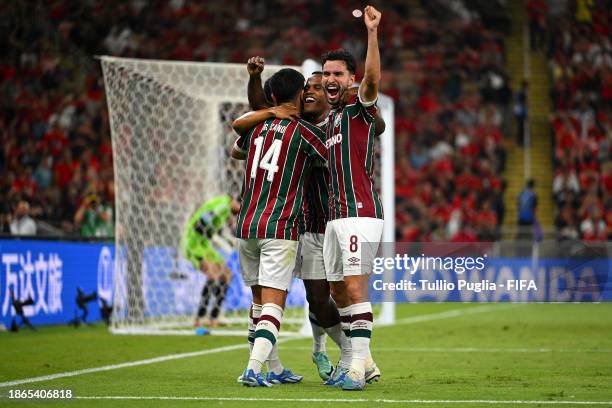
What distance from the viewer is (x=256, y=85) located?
696 centimetres

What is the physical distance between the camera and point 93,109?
2212cm

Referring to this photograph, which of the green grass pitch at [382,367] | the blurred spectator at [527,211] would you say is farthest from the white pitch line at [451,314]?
the blurred spectator at [527,211]

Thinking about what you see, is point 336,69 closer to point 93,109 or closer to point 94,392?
point 94,392

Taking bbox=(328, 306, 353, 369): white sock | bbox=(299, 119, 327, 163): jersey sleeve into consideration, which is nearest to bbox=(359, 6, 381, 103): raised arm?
bbox=(299, 119, 327, 163): jersey sleeve

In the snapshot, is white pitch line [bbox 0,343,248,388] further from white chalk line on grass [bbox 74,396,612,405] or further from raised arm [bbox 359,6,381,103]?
raised arm [bbox 359,6,381,103]

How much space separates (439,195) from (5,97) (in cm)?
940

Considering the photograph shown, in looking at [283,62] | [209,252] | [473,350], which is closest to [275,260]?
[473,350]

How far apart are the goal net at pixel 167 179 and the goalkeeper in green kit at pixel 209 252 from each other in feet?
0.97

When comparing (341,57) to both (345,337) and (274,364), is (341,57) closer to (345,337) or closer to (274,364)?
(345,337)

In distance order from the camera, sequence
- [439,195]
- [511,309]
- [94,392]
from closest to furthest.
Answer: [94,392] → [511,309] → [439,195]

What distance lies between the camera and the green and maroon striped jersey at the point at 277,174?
22.1 ft

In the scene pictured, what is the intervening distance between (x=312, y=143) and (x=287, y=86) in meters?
0.41

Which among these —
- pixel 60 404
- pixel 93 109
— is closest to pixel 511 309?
pixel 93 109

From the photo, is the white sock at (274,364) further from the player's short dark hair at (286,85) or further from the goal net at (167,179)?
the goal net at (167,179)
